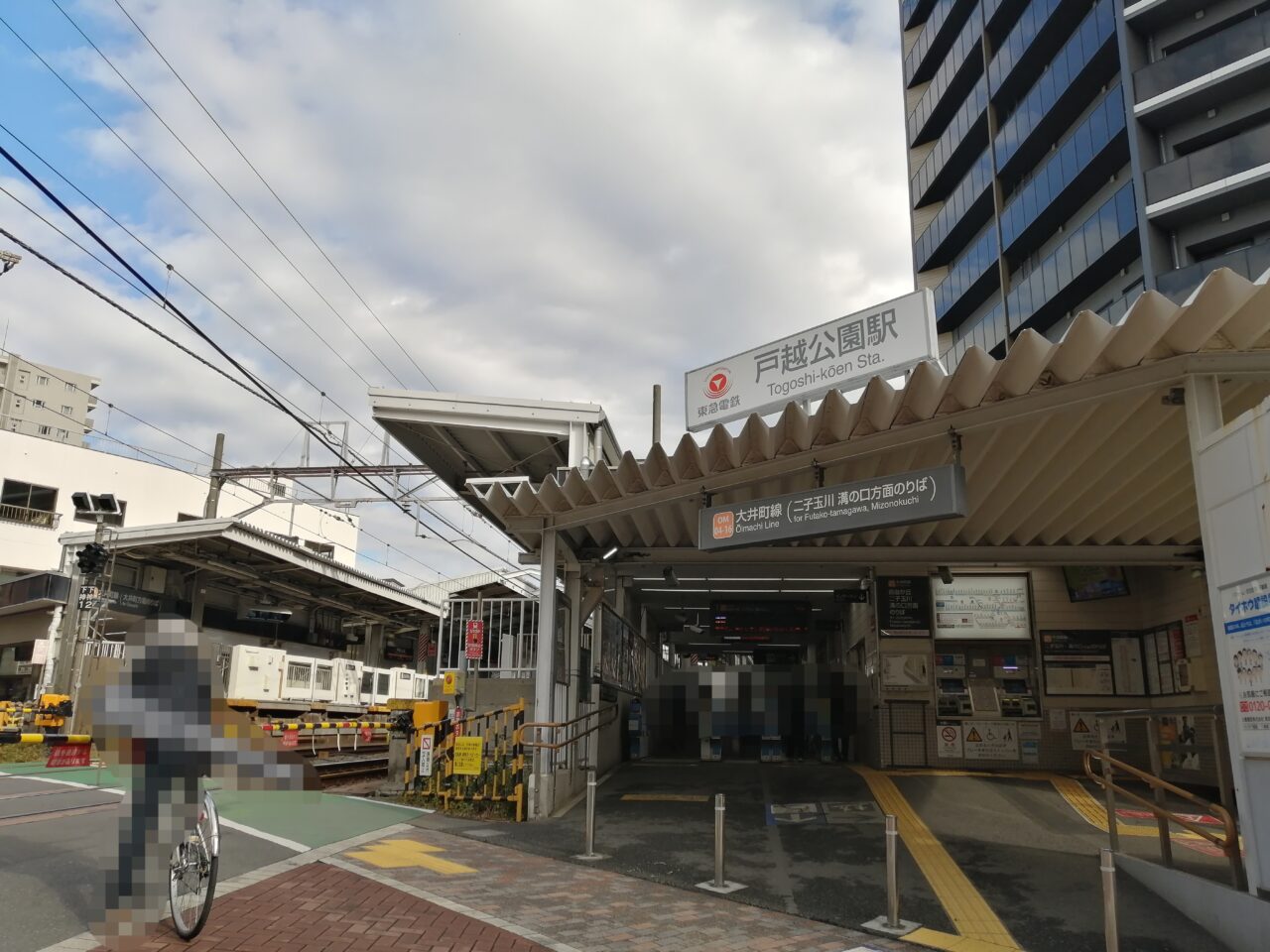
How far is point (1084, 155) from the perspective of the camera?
33812 millimetres

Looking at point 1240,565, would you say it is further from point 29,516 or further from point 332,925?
point 29,516

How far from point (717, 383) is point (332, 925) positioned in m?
8.83

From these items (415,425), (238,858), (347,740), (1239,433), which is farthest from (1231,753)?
(347,740)

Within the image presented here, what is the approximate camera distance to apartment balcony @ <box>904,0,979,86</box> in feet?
146

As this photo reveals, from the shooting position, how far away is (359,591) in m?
37.3

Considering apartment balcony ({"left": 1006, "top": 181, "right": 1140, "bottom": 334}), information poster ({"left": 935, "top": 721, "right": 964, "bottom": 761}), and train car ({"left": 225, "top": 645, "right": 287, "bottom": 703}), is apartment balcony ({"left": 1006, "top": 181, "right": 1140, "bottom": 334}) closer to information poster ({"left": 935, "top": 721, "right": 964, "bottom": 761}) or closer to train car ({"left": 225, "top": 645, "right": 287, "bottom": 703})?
information poster ({"left": 935, "top": 721, "right": 964, "bottom": 761})

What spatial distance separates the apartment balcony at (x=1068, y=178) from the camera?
32.5m

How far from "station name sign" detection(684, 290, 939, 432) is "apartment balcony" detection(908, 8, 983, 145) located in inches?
1502

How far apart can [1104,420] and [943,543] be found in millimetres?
4318

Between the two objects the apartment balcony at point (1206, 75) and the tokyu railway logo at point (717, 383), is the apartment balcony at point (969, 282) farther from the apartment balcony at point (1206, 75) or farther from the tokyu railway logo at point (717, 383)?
the tokyu railway logo at point (717, 383)

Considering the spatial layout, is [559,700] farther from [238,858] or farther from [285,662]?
[285,662]

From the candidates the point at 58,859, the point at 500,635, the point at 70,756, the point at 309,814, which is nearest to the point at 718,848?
the point at 309,814

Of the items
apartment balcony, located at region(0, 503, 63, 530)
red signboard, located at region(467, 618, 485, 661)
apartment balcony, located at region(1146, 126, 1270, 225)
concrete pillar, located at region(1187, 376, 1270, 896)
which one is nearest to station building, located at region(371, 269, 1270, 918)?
concrete pillar, located at region(1187, 376, 1270, 896)

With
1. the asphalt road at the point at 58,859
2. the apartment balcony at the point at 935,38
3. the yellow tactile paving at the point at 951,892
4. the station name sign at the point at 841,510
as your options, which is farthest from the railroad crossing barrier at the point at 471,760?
the apartment balcony at the point at 935,38
